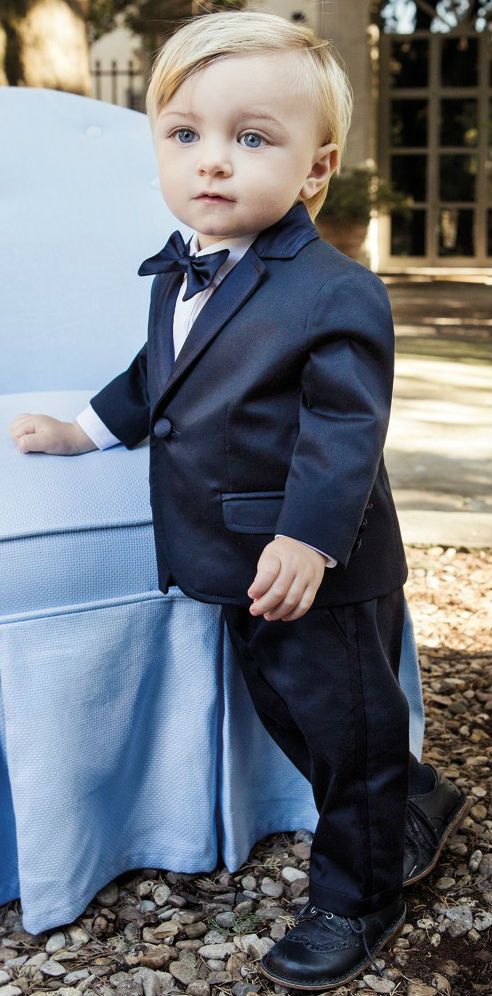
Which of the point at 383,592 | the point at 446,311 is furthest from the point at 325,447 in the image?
the point at 446,311

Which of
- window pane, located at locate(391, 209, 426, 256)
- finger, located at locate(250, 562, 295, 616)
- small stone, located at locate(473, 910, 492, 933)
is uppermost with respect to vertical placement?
finger, located at locate(250, 562, 295, 616)

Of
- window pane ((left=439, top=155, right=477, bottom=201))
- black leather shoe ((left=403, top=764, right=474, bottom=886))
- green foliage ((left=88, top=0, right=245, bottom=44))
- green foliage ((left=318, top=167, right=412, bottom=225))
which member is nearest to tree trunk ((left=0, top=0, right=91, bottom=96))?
green foliage ((left=318, top=167, right=412, bottom=225))

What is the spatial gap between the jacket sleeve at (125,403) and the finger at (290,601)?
1.63 ft

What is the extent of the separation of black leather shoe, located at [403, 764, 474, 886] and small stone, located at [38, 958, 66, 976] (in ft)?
1.51

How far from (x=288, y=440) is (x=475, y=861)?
2.40 ft

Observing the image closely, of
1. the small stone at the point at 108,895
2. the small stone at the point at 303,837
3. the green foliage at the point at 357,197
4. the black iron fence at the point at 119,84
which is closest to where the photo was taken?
the small stone at the point at 108,895

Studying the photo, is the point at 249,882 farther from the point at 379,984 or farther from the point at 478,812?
the point at 478,812

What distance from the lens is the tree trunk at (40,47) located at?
4.89 metres

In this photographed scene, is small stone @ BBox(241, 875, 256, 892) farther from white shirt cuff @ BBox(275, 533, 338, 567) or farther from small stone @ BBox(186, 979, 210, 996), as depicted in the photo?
white shirt cuff @ BBox(275, 533, 338, 567)

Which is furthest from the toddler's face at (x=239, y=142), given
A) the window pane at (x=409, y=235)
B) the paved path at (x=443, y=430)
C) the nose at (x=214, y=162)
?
the window pane at (x=409, y=235)

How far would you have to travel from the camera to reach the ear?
4.28 ft

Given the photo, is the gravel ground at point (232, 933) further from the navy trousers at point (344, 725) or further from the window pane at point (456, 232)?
the window pane at point (456, 232)

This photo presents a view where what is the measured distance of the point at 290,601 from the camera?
1.18m

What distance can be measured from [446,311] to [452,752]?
19.6ft
